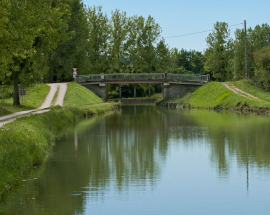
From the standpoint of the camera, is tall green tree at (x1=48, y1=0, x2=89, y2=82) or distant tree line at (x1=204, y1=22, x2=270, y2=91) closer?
tall green tree at (x1=48, y1=0, x2=89, y2=82)

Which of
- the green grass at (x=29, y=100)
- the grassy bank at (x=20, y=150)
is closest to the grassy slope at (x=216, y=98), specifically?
the green grass at (x=29, y=100)

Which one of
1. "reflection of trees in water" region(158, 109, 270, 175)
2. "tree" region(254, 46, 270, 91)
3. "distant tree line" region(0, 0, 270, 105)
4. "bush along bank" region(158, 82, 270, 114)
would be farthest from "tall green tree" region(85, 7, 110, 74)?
"reflection of trees in water" region(158, 109, 270, 175)

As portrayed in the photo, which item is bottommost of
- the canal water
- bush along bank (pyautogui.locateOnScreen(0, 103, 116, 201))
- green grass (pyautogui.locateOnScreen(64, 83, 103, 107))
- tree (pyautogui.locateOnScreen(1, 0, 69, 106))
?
the canal water

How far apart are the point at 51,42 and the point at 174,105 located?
37259mm

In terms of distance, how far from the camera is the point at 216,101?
73.6 metres

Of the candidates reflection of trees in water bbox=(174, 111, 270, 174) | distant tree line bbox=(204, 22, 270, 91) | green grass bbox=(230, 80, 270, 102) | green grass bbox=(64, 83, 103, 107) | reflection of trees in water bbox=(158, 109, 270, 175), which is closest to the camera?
reflection of trees in water bbox=(174, 111, 270, 174)

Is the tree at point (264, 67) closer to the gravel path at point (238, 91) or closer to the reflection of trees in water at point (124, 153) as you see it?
the gravel path at point (238, 91)

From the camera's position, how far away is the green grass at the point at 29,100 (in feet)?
144

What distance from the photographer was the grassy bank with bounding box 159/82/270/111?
6341 cm

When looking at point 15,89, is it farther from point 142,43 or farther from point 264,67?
point 142,43

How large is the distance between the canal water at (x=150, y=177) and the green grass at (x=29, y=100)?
10.6 m

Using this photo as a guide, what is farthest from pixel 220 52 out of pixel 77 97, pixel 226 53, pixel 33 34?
pixel 33 34

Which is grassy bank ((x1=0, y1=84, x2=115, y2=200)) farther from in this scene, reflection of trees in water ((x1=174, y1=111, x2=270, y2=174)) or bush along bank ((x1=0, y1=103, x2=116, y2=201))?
reflection of trees in water ((x1=174, y1=111, x2=270, y2=174))

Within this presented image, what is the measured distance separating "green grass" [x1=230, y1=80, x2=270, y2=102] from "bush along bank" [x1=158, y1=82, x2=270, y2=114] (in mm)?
1693
